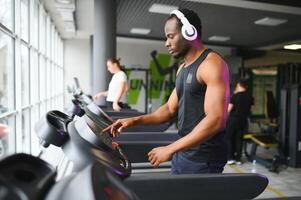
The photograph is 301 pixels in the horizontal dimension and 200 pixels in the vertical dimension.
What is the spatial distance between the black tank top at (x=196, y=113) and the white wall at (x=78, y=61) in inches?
364

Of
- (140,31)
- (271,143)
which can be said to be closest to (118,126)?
(271,143)

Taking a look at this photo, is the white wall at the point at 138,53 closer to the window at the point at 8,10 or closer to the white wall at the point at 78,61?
the white wall at the point at 78,61

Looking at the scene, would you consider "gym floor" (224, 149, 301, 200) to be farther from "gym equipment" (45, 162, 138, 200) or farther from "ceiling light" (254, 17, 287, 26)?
"ceiling light" (254, 17, 287, 26)

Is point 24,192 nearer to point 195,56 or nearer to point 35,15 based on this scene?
point 195,56

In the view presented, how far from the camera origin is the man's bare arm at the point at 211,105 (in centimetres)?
142

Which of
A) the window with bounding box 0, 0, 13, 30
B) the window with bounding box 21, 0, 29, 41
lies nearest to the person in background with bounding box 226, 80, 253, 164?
the window with bounding box 21, 0, 29, 41

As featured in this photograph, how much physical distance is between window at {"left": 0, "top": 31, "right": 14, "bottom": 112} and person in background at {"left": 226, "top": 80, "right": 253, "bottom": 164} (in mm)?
3713

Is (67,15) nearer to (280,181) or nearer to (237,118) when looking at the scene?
(237,118)

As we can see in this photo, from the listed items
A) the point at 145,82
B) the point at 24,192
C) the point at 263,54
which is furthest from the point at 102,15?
the point at 263,54

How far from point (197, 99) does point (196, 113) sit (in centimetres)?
8

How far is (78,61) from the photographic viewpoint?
1071 centimetres

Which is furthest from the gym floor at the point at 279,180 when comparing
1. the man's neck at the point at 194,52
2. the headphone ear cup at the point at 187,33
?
the headphone ear cup at the point at 187,33

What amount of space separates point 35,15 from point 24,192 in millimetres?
5534

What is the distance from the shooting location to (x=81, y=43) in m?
10.8
